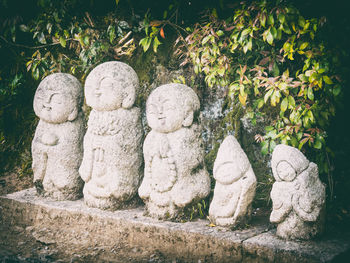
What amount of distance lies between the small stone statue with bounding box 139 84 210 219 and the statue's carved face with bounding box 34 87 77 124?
1.15 m

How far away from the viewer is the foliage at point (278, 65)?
359cm

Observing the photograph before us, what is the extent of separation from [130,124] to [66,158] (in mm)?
933

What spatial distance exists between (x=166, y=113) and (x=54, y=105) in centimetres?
146

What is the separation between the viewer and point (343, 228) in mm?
3533

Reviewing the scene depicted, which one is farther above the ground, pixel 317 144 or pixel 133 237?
pixel 317 144

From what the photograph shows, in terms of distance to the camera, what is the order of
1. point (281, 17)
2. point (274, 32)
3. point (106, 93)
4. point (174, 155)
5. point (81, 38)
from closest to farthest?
1. point (281, 17)
2. point (274, 32)
3. point (174, 155)
4. point (106, 93)
5. point (81, 38)

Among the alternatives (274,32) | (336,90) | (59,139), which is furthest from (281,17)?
(59,139)

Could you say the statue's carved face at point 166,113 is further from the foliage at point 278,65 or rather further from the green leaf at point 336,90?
the green leaf at point 336,90

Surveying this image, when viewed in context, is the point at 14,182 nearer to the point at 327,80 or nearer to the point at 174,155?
the point at 174,155

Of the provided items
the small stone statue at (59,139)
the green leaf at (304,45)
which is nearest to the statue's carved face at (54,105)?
the small stone statue at (59,139)

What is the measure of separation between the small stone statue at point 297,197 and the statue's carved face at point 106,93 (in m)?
1.80

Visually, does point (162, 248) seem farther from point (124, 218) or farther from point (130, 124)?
point (130, 124)

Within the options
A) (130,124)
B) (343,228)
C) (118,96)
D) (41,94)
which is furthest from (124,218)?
(343,228)

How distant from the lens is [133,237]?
3963 millimetres
